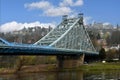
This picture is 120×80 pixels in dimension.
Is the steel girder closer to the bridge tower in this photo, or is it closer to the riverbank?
the bridge tower

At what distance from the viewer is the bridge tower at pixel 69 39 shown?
121525 millimetres

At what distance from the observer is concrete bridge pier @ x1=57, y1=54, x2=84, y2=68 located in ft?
402

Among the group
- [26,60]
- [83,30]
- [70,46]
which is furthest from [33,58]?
[83,30]

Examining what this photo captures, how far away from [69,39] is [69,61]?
360 inches

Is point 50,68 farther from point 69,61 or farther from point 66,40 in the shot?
point 66,40

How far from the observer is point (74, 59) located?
415 ft

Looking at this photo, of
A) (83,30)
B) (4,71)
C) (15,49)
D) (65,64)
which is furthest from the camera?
(83,30)

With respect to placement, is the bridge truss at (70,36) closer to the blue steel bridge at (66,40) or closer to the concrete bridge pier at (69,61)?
the blue steel bridge at (66,40)

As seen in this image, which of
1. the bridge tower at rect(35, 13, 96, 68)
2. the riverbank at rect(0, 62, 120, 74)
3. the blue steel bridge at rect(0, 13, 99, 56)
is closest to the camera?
the blue steel bridge at rect(0, 13, 99, 56)

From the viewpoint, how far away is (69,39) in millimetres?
130750

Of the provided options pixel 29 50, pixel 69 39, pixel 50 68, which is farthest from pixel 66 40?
pixel 29 50

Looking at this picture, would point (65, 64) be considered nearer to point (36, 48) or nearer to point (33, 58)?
point (33, 58)

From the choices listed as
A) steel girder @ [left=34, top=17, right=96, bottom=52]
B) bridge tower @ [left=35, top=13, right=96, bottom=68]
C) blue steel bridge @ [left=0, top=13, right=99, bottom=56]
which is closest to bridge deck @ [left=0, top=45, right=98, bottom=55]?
blue steel bridge @ [left=0, top=13, right=99, bottom=56]

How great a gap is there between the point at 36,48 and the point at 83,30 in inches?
2212
